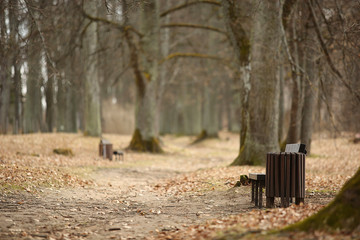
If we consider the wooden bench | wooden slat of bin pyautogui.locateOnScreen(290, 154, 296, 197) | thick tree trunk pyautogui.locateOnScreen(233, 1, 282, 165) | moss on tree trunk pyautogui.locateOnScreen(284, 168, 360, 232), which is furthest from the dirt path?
thick tree trunk pyautogui.locateOnScreen(233, 1, 282, 165)

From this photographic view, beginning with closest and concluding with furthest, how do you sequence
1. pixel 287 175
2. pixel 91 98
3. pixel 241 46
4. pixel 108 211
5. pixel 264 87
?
pixel 287 175 → pixel 108 211 → pixel 264 87 → pixel 241 46 → pixel 91 98

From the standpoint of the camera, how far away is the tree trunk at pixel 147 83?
65.8ft

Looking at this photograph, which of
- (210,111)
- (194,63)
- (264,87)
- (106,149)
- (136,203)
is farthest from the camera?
(194,63)

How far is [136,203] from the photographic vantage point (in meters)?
8.61

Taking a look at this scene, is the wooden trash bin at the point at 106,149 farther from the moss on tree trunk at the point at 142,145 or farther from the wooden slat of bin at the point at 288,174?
the wooden slat of bin at the point at 288,174

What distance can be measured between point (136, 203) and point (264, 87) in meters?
6.49

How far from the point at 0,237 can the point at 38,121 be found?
24.3 meters

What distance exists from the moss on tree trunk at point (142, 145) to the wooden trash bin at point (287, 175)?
1324 cm

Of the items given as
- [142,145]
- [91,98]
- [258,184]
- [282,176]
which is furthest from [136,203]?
[91,98]

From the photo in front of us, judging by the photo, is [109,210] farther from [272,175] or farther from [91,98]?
[91,98]

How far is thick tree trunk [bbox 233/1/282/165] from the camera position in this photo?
43.4ft

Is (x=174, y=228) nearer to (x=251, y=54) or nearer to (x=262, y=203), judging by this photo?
(x=262, y=203)

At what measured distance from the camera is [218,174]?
12.0m

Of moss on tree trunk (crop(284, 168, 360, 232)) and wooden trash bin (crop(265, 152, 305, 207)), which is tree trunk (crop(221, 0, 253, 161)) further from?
moss on tree trunk (crop(284, 168, 360, 232))
